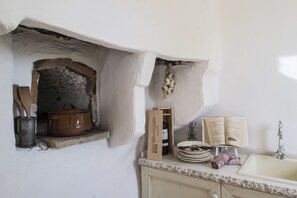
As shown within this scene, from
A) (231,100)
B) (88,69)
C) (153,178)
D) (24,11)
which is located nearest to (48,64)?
(88,69)

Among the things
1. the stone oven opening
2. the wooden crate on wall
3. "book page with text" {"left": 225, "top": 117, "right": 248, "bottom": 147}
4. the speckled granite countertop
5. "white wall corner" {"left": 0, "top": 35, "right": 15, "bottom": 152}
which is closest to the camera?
"white wall corner" {"left": 0, "top": 35, "right": 15, "bottom": 152}

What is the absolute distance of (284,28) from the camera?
4.28 feet

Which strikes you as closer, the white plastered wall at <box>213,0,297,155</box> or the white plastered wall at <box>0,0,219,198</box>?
the white plastered wall at <box>0,0,219,198</box>

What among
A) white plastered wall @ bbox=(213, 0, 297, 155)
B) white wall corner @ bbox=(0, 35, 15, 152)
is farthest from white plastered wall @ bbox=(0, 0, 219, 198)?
white plastered wall @ bbox=(213, 0, 297, 155)

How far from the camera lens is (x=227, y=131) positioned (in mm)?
1383

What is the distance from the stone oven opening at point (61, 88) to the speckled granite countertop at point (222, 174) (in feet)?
1.49

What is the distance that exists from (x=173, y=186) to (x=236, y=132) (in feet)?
1.57

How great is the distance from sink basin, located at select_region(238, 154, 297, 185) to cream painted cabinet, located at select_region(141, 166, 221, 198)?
215mm

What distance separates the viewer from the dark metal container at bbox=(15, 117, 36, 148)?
2.93 ft

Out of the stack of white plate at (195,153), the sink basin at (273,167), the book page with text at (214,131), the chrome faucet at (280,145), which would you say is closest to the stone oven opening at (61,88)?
the stack of white plate at (195,153)

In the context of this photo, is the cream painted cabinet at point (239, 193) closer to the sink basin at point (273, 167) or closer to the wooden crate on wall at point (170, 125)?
the sink basin at point (273, 167)

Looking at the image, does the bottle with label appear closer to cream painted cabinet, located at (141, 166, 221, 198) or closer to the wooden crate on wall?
the wooden crate on wall

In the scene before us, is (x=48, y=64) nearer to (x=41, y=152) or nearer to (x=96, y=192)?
(x=41, y=152)

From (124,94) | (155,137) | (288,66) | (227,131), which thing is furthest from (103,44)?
(288,66)
